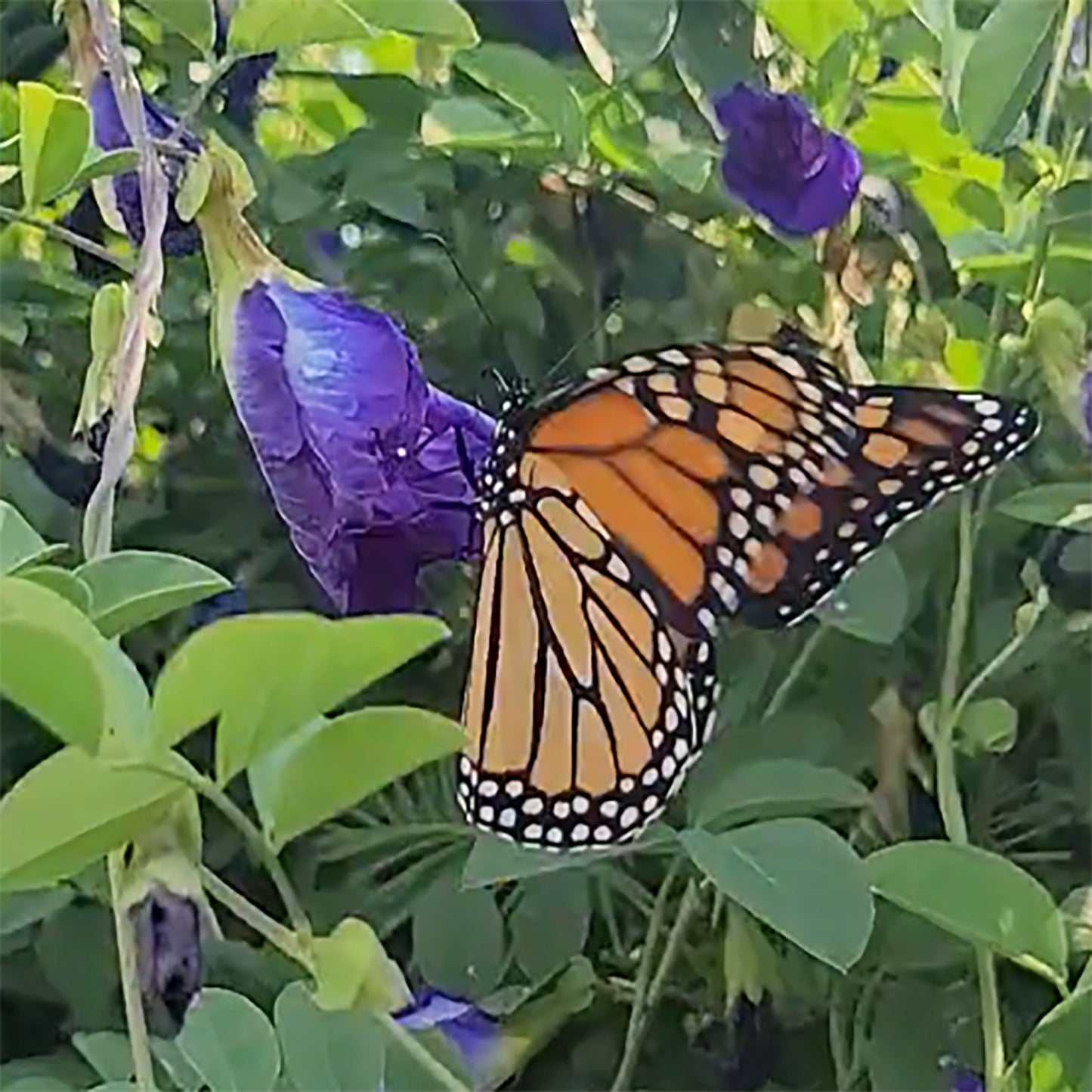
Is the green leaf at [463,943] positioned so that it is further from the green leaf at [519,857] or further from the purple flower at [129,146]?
the purple flower at [129,146]

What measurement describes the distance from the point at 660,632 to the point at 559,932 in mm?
115

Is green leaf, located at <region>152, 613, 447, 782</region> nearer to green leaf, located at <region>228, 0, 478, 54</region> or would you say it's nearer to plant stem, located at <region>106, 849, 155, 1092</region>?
plant stem, located at <region>106, 849, 155, 1092</region>

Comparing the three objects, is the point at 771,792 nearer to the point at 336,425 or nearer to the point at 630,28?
the point at 336,425

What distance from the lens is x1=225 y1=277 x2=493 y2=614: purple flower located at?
68 centimetres

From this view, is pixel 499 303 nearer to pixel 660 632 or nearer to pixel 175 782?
pixel 660 632

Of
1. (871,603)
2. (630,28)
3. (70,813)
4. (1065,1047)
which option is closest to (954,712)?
(871,603)

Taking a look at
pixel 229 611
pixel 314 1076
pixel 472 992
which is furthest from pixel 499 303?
pixel 314 1076

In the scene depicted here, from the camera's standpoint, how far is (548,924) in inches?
31.7

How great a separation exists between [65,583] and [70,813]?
7 cm

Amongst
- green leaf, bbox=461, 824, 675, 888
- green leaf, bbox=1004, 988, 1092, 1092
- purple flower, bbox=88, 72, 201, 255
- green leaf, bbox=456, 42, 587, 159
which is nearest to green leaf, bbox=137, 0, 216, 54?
purple flower, bbox=88, 72, 201, 255

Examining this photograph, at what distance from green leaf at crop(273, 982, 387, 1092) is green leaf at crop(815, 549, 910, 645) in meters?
Result: 0.23

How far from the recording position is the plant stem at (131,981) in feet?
1.84

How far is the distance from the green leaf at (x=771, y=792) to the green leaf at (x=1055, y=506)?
12 centimetres

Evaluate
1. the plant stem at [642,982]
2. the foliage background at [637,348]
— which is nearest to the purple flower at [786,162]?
A: the foliage background at [637,348]
